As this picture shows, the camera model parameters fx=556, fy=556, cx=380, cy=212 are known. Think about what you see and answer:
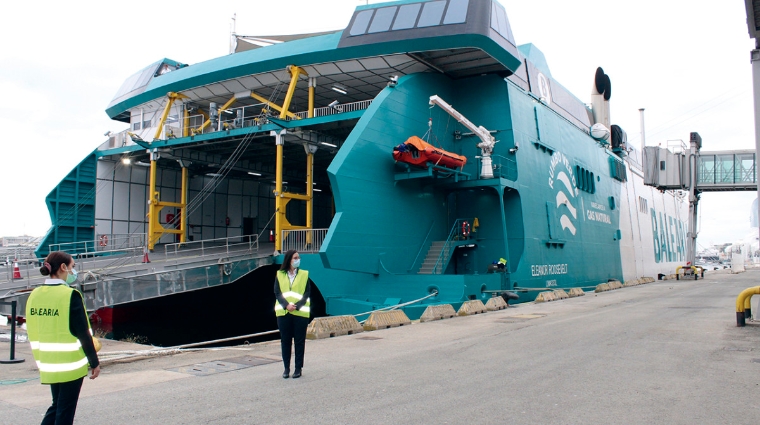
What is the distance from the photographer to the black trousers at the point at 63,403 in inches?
158

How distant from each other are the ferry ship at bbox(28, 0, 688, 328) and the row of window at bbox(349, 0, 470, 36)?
6cm

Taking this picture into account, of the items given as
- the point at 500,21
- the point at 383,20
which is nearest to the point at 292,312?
the point at 383,20

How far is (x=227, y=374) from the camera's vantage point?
7.45m

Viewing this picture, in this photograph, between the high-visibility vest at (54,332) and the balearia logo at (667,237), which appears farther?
the balearia logo at (667,237)

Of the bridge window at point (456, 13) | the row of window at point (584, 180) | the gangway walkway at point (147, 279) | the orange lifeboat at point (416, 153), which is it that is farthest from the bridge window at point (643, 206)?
the gangway walkway at point (147, 279)

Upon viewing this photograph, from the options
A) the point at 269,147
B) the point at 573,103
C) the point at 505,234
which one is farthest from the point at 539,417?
the point at 573,103

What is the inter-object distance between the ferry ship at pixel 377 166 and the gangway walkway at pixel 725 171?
14.3 m

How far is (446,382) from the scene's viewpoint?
264 inches

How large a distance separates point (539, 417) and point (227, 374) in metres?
4.22

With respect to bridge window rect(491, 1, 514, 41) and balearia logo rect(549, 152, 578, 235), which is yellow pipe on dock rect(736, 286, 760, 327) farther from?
balearia logo rect(549, 152, 578, 235)

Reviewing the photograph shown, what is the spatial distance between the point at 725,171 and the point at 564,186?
72.9ft

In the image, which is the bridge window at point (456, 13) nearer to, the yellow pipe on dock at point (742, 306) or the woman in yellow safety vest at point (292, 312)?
the yellow pipe on dock at point (742, 306)

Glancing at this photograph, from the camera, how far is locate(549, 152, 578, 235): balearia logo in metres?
25.1

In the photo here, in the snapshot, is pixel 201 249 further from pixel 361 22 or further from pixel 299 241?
pixel 361 22
